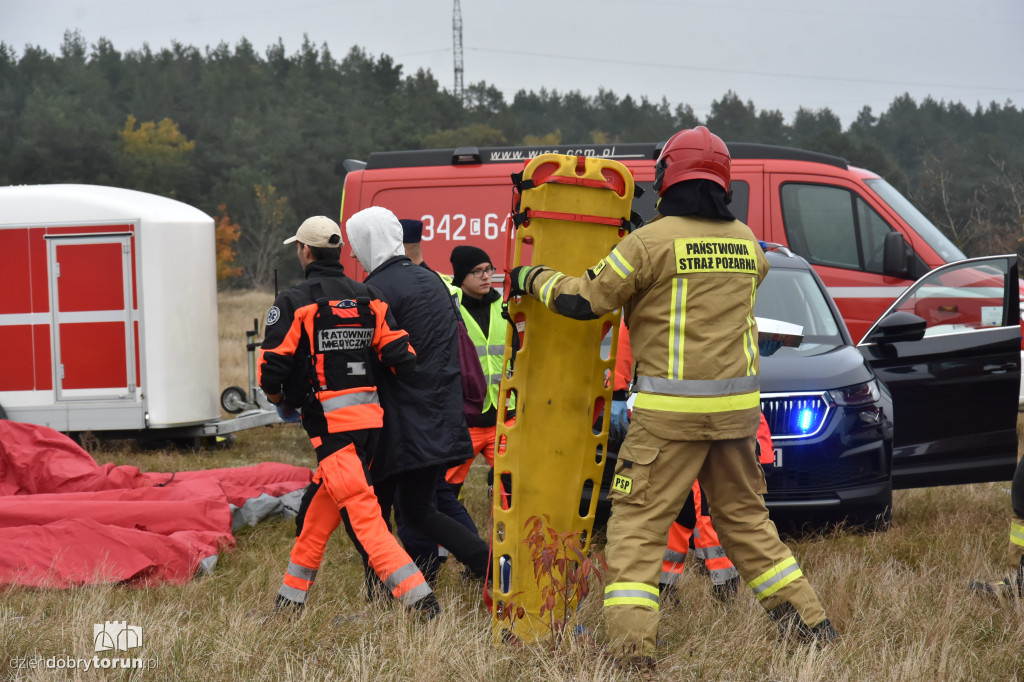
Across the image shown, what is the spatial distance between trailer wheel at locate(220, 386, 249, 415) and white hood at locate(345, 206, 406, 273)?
6140 millimetres

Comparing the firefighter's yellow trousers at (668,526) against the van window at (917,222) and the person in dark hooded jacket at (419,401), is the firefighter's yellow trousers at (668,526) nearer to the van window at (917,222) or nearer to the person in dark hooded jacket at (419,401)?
the person in dark hooded jacket at (419,401)

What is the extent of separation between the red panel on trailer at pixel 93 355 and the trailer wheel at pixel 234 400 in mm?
1337

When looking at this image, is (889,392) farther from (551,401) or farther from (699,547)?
(551,401)

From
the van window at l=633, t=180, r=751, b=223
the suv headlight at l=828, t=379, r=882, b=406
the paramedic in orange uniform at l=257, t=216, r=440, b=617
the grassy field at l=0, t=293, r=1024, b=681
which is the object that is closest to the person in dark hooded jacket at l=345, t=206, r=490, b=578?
the paramedic in orange uniform at l=257, t=216, r=440, b=617

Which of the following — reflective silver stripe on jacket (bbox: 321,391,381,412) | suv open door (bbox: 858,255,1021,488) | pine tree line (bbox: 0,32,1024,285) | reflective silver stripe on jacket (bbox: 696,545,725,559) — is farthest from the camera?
pine tree line (bbox: 0,32,1024,285)

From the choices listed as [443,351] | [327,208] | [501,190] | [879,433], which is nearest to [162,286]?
[501,190]

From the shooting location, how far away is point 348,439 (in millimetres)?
4223

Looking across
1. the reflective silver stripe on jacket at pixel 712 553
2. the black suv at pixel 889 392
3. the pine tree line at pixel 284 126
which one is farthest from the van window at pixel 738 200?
the pine tree line at pixel 284 126

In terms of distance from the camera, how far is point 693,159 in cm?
367

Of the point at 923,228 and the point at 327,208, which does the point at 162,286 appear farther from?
the point at 327,208

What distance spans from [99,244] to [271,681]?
22.0ft

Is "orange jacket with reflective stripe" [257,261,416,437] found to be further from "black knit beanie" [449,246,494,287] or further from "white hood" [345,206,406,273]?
"black knit beanie" [449,246,494,287]

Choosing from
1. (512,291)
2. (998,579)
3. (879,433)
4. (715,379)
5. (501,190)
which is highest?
(501,190)

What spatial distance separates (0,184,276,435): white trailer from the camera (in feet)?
30.1
